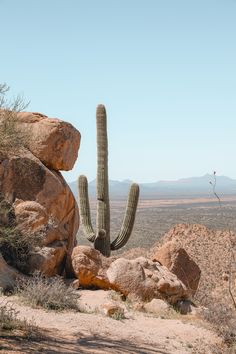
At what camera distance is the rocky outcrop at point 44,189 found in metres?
13.1

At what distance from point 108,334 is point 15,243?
13.3ft

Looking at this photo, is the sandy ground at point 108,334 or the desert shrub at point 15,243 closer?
the sandy ground at point 108,334

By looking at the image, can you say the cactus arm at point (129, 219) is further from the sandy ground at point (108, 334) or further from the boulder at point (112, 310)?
the boulder at point (112, 310)

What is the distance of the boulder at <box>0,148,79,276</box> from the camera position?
12984mm

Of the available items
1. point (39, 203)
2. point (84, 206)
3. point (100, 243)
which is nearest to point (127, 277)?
point (39, 203)

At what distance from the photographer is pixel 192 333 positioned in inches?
398

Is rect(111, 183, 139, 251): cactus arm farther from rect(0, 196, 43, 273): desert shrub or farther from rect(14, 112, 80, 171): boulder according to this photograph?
rect(0, 196, 43, 273): desert shrub

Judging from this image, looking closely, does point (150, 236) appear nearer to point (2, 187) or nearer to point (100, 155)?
point (100, 155)

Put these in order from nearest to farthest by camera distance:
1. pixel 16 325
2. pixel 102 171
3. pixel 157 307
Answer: pixel 16 325
pixel 157 307
pixel 102 171

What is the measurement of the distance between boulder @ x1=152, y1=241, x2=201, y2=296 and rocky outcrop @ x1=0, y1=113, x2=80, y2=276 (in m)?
2.78

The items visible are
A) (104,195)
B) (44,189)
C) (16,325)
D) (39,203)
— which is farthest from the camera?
(104,195)

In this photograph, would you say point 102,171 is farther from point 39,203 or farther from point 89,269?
point 89,269

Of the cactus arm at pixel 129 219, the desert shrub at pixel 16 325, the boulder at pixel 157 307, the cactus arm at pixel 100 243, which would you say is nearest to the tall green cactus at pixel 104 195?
the cactus arm at pixel 129 219

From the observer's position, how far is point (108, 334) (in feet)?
30.6
